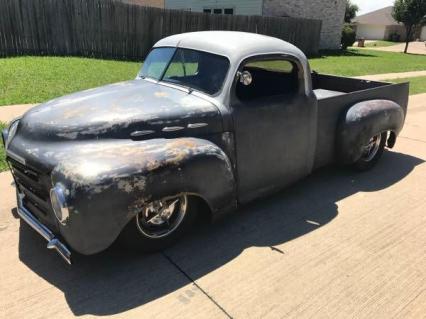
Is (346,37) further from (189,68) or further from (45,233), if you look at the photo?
(45,233)

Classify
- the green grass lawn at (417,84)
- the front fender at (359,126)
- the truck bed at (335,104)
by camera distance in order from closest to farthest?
the truck bed at (335,104), the front fender at (359,126), the green grass lawn at (417,84)

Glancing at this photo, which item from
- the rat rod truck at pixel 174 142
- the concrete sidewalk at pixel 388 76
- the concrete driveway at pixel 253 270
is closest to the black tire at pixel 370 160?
the rat rod truck at pixel 174 142

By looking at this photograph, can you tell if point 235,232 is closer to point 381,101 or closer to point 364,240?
point 364,240

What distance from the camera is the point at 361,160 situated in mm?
5332

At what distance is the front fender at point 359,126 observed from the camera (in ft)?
15.6

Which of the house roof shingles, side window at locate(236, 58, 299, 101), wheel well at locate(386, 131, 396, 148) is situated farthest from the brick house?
the house roof shingles

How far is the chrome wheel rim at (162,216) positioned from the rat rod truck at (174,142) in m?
0.01

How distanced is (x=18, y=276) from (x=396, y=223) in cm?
361

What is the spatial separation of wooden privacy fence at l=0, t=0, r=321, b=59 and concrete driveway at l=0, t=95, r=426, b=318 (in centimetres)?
1131

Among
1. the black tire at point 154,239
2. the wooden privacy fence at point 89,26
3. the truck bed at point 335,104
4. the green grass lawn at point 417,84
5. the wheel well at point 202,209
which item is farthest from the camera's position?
the wooden privacy fence at point 89,26

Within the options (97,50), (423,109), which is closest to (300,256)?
(423,109)

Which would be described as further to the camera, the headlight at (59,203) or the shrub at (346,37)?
the shrub at (346,37)

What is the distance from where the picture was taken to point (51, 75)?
10.7 meters

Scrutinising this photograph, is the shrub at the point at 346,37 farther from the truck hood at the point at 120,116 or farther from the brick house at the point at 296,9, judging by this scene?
the truck hood at the point at 120,116
